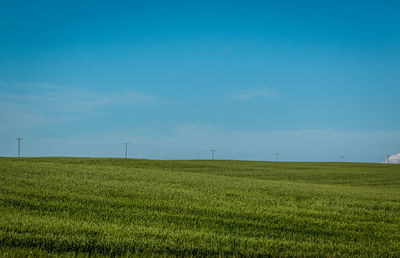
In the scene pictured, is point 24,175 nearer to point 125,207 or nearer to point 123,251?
point 125,207

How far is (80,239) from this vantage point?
550 centimetres

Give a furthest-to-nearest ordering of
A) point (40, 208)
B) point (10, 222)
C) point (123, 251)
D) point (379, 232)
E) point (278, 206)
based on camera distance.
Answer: point (278, 206)
point (40, 208)
point (379, 232)
point (10, 222)
point (123, 251)

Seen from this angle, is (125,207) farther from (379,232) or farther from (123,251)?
(379,232)

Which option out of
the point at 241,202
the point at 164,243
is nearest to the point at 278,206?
the point at 241,202

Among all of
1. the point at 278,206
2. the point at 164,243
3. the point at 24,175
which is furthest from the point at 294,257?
the point at 24,175

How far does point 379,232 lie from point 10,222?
7.65 meters

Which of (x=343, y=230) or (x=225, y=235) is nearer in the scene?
(x=225, y=235)

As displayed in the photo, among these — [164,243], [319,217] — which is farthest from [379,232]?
[164,243]

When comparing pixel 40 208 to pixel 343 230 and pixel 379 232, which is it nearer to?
pixel 343 230

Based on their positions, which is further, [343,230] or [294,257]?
[343,230]

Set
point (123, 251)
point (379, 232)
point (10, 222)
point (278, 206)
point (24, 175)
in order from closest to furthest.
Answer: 1. point (123, 251)
2. point (10, 222)
3. point (379, 232)
4. point (278, 206)
5. point (24, 175)

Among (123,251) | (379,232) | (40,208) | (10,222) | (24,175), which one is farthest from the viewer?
(24,175)

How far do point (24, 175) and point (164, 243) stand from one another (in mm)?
10075

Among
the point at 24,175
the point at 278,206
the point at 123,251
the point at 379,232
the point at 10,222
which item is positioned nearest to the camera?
the point at 123,251
